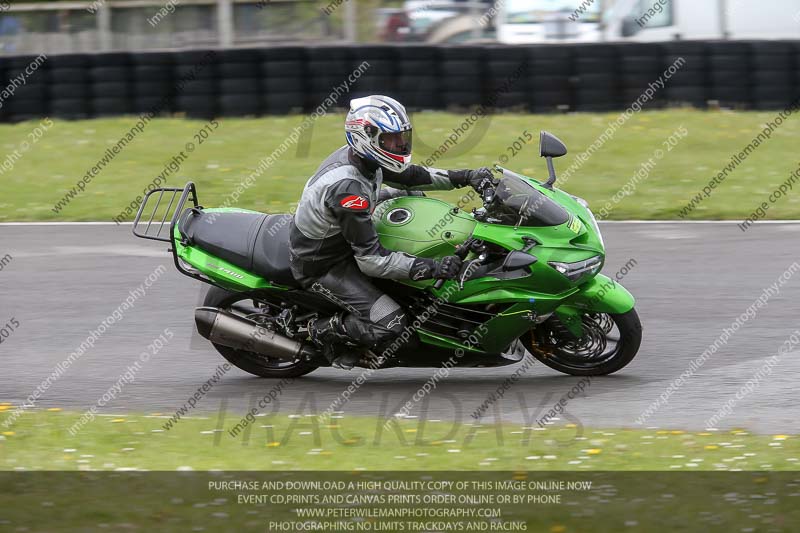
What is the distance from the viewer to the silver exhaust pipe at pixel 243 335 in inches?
295

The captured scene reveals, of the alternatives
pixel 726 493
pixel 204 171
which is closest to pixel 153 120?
pixel 204 171

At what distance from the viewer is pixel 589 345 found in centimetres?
761

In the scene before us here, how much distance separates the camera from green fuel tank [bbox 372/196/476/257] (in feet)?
23.6

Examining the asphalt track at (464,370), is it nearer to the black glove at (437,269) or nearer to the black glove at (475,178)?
the black glove at (437,269)

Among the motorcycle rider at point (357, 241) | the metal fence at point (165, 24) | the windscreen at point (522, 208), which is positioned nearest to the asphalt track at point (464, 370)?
the motorcycle rider at point (357, 241)

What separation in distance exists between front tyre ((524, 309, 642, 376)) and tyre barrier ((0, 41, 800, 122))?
9223 millimetres

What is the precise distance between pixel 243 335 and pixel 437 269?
56.1 inches

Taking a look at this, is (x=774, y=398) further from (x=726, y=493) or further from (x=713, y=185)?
(x=713, y=185)

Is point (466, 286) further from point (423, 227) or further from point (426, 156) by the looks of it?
point (426, 156)

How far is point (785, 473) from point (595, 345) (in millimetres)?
2017
